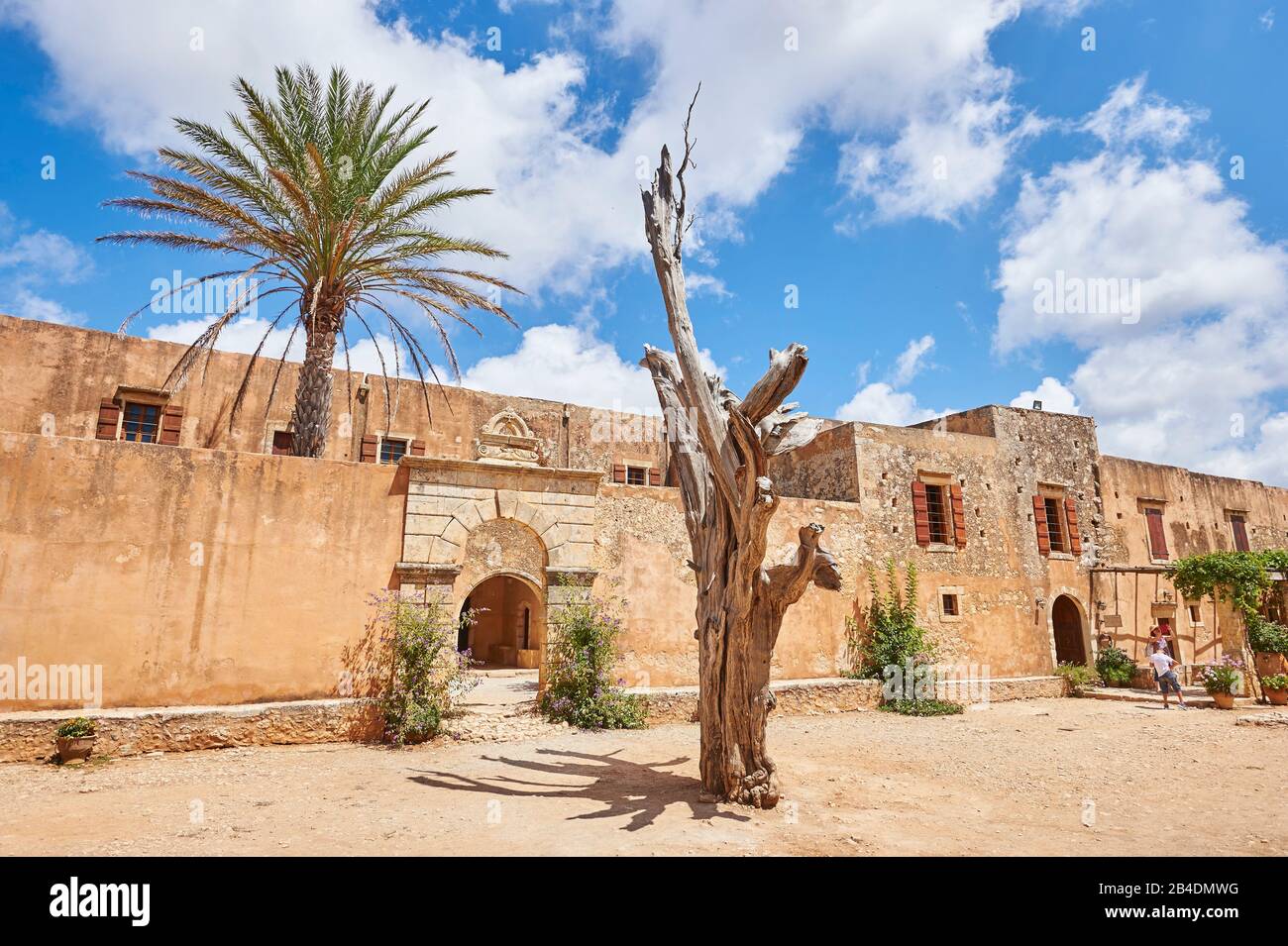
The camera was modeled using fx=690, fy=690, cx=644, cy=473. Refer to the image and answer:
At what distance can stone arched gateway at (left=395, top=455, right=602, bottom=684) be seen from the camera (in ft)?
31.3

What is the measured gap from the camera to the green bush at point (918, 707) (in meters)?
12.3

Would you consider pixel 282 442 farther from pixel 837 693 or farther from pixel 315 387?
pixel 837 693

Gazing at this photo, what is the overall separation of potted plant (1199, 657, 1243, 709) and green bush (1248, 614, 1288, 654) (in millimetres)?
1629

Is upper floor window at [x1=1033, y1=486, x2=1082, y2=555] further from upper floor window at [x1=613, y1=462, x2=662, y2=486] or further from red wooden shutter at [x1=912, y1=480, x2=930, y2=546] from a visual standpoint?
upper floor window at [x1=613, y1=462, x2=662, y2=486]

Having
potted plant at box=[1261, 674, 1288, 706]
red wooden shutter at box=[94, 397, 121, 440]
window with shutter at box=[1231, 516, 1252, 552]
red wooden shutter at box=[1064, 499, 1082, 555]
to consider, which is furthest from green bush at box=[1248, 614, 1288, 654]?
red wooden shutter at box=[94, 397, 121, 440]

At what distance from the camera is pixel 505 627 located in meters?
20.7

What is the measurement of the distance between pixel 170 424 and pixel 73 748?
7.81 m

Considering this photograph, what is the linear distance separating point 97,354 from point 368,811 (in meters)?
12.0

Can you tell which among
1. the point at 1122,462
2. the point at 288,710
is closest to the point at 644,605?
the point at 288,710

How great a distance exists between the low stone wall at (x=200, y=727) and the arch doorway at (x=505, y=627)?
10.6 metres

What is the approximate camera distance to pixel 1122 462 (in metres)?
18.7

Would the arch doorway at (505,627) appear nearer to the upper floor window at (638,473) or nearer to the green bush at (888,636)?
the upper floor window at (638,473)

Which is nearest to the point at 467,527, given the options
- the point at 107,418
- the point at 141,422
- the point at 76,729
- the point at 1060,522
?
the point at 76,729
